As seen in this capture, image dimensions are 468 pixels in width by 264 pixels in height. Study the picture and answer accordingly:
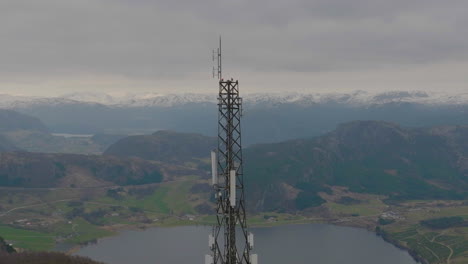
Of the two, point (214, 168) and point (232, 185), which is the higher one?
point (214, 168)

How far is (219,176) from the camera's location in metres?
35.9

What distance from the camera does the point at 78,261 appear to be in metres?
164

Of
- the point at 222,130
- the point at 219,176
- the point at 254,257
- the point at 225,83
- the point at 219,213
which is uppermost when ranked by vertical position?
the point at 225,83

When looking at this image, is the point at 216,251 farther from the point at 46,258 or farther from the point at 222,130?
the point at 46,258

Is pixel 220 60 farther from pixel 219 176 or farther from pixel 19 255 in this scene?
pixel 19 255

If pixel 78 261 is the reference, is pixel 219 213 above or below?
above

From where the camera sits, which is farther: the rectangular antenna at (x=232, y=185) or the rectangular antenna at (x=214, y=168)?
the rectangular antenna at (x=214, y=168)

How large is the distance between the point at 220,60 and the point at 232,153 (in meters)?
6.96

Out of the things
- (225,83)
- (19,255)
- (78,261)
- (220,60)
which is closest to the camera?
(225,83)

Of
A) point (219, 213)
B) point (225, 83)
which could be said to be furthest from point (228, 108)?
point (219, 213)

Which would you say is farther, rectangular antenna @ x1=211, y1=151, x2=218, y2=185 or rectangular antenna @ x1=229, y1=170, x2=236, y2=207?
rectangular antenna @ x1=211, y1=151, x2=218, y2=185

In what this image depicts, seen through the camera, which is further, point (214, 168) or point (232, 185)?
point (214, 168)

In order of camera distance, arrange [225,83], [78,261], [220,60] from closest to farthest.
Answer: [225,83] < [220,60] < [78,261]

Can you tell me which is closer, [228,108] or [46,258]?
[228,108]
